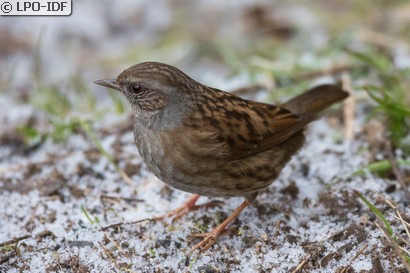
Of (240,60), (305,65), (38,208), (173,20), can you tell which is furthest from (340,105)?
(173,20)

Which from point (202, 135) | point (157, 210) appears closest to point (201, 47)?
point (157, 210)

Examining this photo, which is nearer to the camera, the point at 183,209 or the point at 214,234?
the point at 214,234

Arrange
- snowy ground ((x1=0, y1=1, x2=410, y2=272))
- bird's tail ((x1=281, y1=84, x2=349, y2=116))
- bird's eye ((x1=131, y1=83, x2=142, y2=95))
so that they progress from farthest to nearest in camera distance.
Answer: bird's tail ((x1=281, y1=84, x2=349, y2=116))
bird's eye ((x1=131, y1=83, x2=142, y2=95))
snowy ground ((x1=0, y1=1, x2=410, y2=272))

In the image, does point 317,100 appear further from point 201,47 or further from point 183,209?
point 201,47

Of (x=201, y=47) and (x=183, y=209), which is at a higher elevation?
(x=201, y=47)

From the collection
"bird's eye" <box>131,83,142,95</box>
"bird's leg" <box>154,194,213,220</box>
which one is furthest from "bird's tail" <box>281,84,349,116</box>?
"bird's eye" <box>131,83,142,95</box>

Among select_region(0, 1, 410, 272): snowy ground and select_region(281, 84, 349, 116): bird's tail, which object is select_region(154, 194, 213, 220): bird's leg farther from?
select_region(281, 84, 349, 116): bird's tail

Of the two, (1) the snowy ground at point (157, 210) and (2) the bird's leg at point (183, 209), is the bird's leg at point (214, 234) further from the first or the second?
(2) the bird's leg at point (183, 209)
